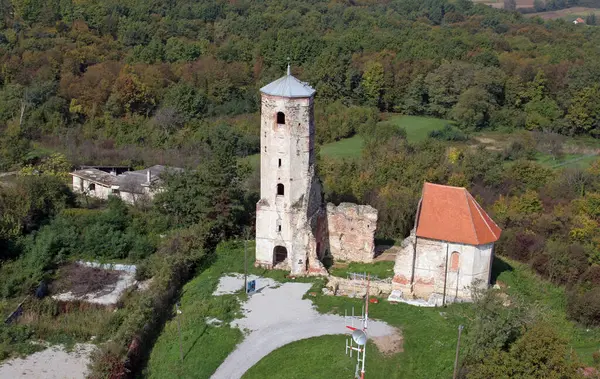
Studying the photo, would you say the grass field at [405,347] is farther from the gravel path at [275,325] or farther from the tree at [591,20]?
the tree at [591,20]

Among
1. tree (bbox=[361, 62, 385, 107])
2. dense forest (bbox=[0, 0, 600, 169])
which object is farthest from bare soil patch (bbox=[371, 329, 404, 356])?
tree (bbox=[361, 62, 385, 107])

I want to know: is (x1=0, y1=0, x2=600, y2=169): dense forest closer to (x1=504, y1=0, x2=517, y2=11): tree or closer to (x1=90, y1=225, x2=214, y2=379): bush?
(x1=90, y1=225, x2=214, y2=379): bush

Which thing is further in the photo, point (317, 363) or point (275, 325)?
point (275, 325)

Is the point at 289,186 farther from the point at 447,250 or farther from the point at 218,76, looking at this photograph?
the point at 218,76

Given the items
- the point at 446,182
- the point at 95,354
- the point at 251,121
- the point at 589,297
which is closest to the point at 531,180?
the point at 446,182

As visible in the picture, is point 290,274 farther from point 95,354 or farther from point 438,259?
point 95,354

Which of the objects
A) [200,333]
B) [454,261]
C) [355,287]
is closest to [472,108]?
[454,261]
